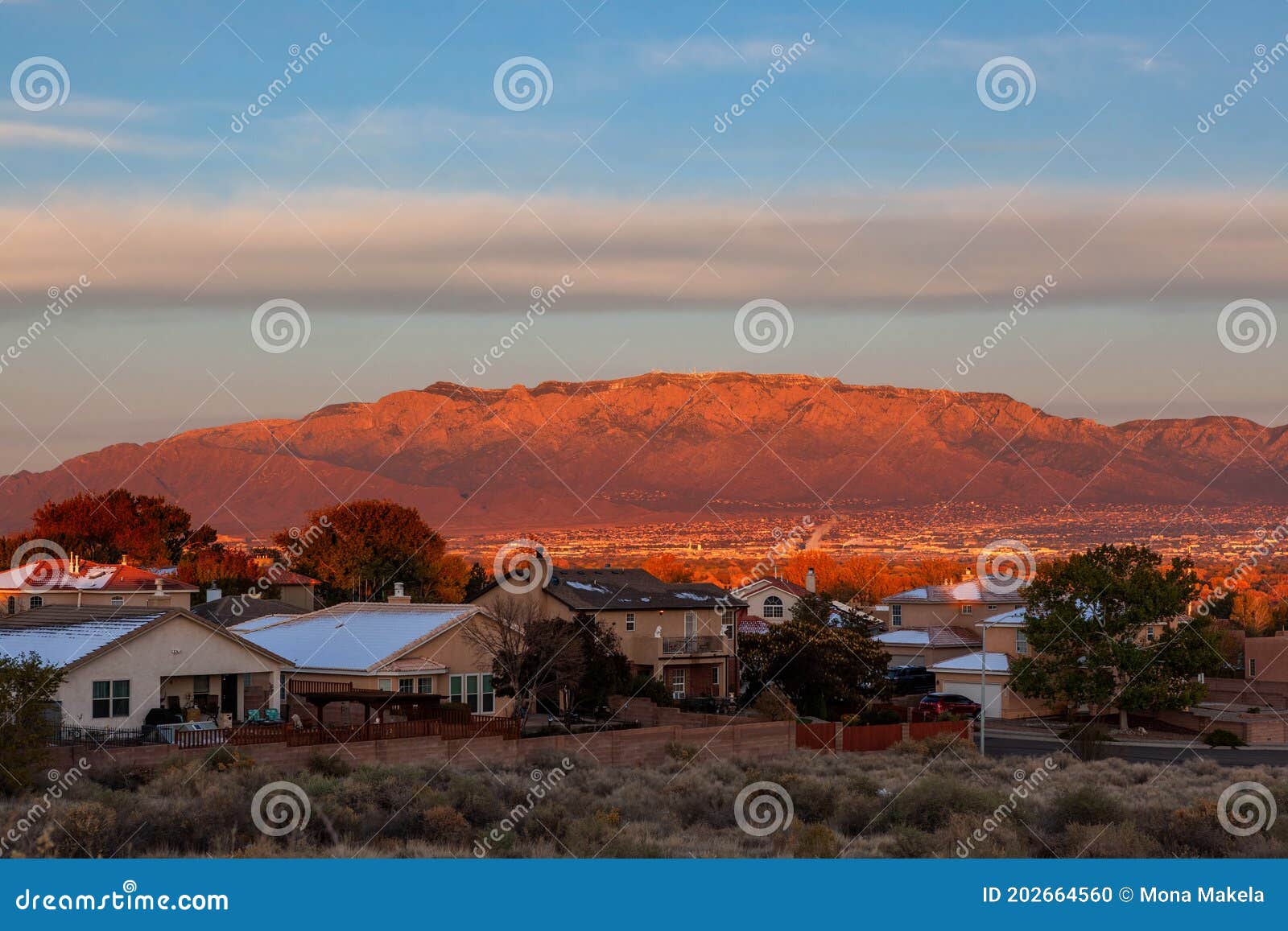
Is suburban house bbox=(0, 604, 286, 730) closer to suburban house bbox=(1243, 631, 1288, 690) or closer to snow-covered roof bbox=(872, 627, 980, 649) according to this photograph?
snow-covered roof bbox=(872, 627, 980, 649)

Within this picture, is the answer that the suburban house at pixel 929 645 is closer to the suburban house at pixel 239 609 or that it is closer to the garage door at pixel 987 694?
the garage door at pixel 987 694

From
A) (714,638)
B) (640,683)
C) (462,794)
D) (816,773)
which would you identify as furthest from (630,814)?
(714,638)

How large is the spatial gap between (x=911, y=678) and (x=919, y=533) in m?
121

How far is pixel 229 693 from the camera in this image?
4050 centimetres

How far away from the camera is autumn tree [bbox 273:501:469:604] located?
310 feet

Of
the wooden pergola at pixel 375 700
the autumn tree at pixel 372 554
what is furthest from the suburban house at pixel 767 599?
the wooden pergola at pixel 375 700

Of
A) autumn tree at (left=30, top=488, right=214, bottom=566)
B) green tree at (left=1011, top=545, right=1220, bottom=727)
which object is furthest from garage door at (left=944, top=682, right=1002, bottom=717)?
autumn tree at (left=30, top=488, right=214, bottom=566)

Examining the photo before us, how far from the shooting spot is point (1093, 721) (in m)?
55.8

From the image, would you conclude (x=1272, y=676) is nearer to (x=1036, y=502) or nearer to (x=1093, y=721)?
(x=1093, y=721)

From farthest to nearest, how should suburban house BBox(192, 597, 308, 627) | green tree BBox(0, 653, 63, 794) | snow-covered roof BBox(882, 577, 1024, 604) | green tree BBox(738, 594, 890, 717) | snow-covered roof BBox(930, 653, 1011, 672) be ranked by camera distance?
1. snow-covered roof BBox(882, 577, 1024, 604)
2. snow-covered roof BBox(930, 653, 1011, 672)
3. suburban house BBox(192, 597, 308, 627)
4. green tree BBox(738, 594, 890, 717)
5. green tree BBox(0, 653, 63, 794)

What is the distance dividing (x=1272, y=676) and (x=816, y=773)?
4392 cm

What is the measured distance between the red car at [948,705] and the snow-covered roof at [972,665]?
5.76 ft

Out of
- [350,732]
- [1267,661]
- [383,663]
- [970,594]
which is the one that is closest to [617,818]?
[350,732]

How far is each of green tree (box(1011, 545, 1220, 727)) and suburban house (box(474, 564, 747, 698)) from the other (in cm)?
1159
